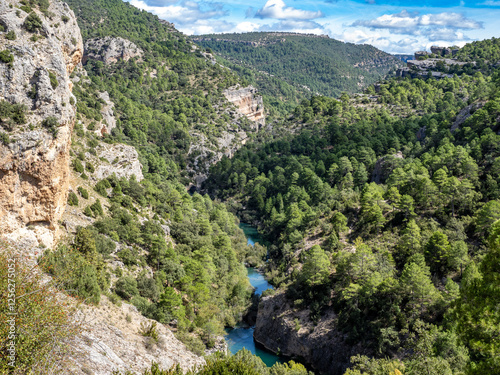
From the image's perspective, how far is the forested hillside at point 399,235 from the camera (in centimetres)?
2922

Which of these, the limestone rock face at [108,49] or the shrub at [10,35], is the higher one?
the limestone rock face at [108,49]

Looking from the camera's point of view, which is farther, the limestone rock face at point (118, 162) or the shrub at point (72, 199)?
the limestone rock face at point (118, 162)

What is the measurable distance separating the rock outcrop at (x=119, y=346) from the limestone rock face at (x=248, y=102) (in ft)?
413

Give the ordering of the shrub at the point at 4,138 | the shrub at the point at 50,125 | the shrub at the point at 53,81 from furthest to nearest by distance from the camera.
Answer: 1. the shrub at the point at 53,81
2. the shrub at the point at 50,125
3. the shrub at the point at 4,138

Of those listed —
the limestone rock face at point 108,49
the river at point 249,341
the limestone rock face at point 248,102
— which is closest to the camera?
the river at point 249,341

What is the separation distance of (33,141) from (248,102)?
134 meters

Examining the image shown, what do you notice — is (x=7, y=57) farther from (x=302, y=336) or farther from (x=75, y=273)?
(x=302, y=336)

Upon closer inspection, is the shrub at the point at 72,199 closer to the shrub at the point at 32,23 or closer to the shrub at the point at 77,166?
the shrub at the point at 77,166

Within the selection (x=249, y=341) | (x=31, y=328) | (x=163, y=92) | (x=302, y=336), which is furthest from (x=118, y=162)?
(x=163, y=92)

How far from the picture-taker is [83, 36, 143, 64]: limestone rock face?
124 metres

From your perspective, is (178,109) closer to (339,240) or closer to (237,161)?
(237,161)

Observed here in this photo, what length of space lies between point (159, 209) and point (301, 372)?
110 feet

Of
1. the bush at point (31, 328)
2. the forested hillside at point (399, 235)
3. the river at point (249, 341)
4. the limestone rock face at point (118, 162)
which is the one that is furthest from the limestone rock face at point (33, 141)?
the forested hillside at point (399, 235)

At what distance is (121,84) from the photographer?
11906 cm
